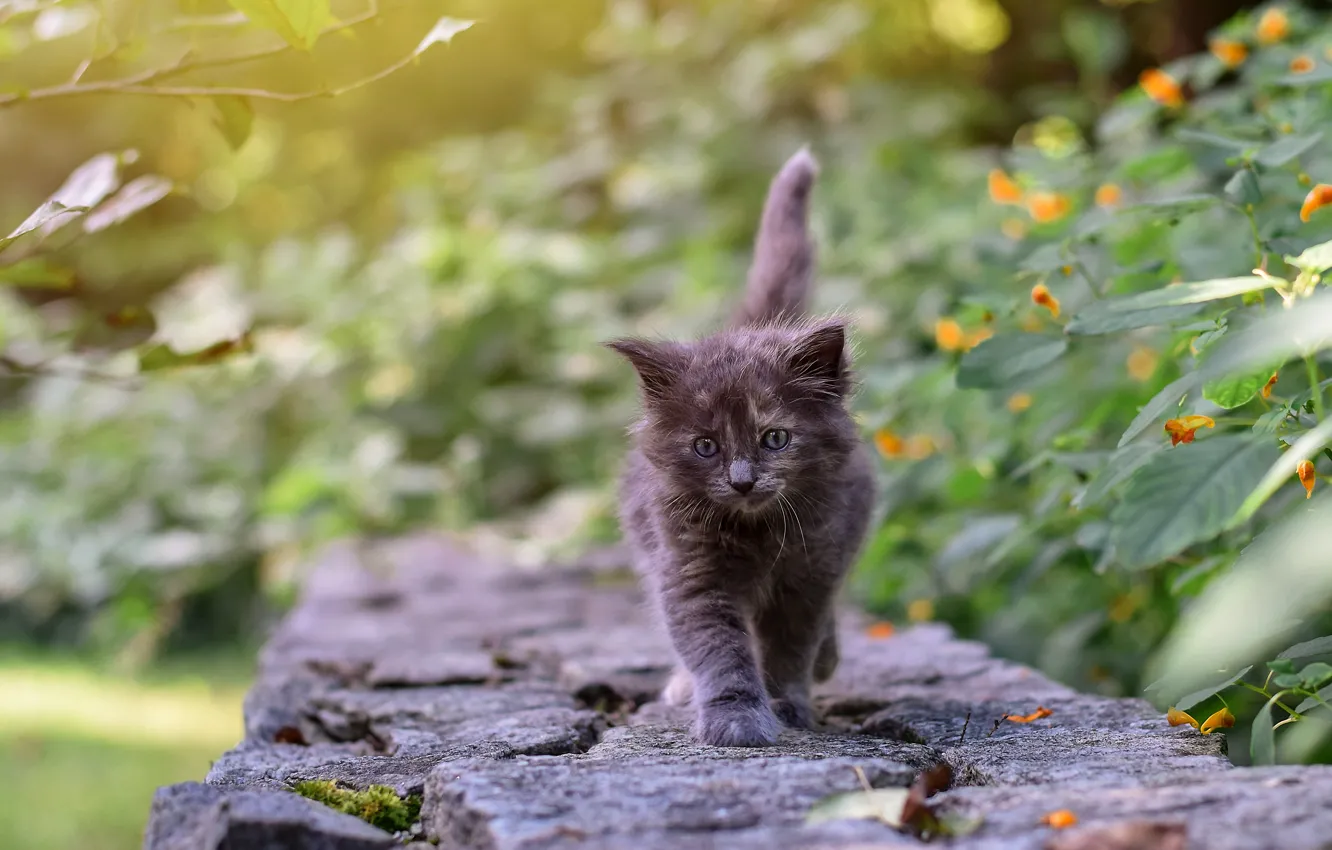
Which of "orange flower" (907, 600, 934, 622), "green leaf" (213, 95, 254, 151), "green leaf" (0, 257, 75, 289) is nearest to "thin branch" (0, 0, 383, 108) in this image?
"green leaf" (213, 95, 254, 151)

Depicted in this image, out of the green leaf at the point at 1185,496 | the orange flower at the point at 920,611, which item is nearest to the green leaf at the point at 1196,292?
the green leaf at the point at 1185,496

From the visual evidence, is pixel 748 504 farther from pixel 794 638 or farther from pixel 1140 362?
pixel 1140 362

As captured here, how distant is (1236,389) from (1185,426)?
10cm

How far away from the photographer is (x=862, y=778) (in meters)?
1.75

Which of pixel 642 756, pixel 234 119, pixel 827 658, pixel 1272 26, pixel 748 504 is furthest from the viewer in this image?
pixel 1272 26

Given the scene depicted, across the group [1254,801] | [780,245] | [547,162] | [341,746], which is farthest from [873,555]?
[547,162]

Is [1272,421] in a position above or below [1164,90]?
below

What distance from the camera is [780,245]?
3135mm

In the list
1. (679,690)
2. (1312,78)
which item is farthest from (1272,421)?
(679,690)

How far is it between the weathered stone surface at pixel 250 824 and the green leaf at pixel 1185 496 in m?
1.04

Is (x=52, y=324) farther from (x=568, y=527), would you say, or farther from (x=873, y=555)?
(x=873, y=555)

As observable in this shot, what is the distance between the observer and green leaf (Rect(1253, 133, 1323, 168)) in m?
2.17

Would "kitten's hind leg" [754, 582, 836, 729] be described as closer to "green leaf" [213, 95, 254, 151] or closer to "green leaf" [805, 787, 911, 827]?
"green leaf" [805, 787, 911, 827]

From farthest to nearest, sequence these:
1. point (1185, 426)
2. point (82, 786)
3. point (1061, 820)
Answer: point (82, 786), point (1185, 426), point (1061, 820)
